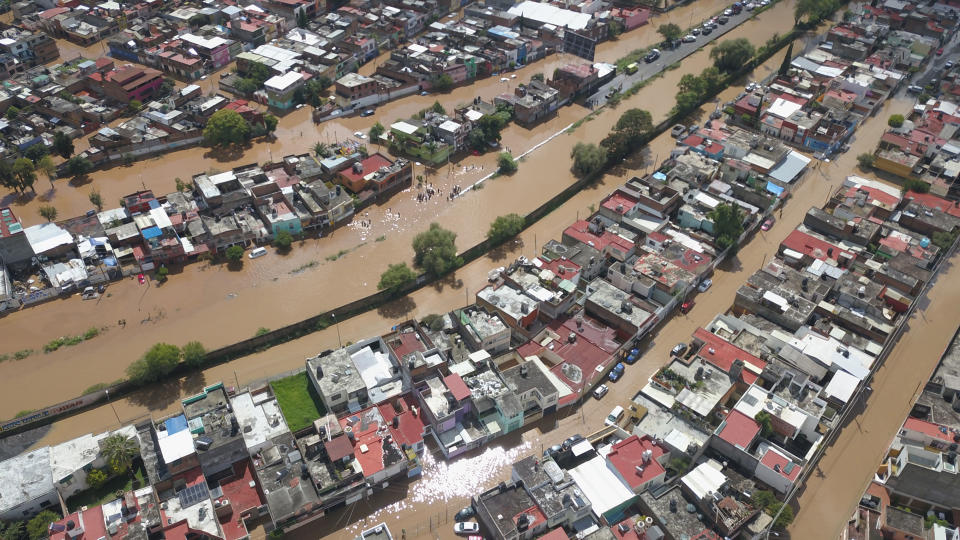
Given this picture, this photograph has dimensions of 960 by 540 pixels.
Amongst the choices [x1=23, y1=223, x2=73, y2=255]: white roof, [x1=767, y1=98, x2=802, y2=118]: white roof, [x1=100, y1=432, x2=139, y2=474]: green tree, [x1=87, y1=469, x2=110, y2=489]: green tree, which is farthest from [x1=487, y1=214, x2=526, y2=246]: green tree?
[x1=767, y1=98, x2=802, y2=118]: white roof

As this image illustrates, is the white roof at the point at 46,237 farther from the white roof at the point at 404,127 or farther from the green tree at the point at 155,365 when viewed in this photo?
the white roof at the point at 404,127

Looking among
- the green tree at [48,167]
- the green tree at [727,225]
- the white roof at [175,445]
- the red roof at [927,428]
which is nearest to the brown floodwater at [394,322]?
the green tree at [727,225]

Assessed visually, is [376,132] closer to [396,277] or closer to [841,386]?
[396,277]

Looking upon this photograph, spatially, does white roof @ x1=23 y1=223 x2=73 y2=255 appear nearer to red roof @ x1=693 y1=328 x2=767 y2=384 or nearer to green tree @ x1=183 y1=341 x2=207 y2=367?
green tree @ x1=183 y1=341 x2=207 y2=367

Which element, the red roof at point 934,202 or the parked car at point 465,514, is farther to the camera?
the red roof at point 934,202

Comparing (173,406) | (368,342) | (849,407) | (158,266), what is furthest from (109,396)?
(849,407)

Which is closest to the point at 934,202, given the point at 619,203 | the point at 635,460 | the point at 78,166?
the point at 619,203

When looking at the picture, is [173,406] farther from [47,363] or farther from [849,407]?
[849,407]
